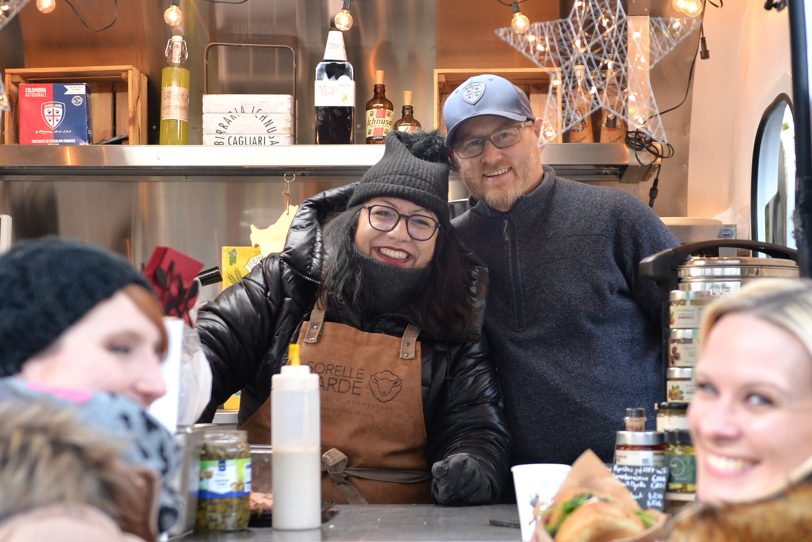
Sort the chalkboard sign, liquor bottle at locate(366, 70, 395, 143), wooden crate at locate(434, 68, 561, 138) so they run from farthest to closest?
1. wooden crate at locate(434, 68, 561, 138)
2. liquor bottle at locate(366, 70, 395, 143)
3. the chalkboard sign

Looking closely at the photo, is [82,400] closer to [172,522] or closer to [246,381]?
[172,522]

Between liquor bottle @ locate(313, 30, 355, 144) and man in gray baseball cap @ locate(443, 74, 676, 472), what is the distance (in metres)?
0.95

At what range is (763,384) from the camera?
2.65ft

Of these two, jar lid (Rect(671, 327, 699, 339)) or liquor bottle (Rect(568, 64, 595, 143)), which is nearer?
jar lid (Rect(671, 327, 699, 339))

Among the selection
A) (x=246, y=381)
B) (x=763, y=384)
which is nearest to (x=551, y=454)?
(x=246, y=381)

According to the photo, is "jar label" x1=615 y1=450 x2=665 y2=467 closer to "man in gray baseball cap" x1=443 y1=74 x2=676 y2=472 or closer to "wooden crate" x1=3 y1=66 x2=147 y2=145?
"man in gray baseball cap" x1=443 y1=74 x2=676 y2=472

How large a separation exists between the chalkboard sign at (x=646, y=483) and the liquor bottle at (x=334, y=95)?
Result: 216 centimetres

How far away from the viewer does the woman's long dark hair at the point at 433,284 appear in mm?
2055

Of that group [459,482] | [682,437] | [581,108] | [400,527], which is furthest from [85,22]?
[682,437]

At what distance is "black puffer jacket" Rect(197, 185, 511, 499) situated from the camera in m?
2.02

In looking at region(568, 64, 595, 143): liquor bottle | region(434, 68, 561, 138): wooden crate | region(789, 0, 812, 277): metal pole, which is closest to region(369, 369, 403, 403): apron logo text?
region(568, 64, 595, 143): liquor bottle

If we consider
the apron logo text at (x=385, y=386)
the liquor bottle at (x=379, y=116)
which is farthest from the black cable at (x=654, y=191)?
the apron logo text at (x=385, y=386)

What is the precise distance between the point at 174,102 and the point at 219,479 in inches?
86.5

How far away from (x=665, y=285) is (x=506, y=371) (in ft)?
2.58
